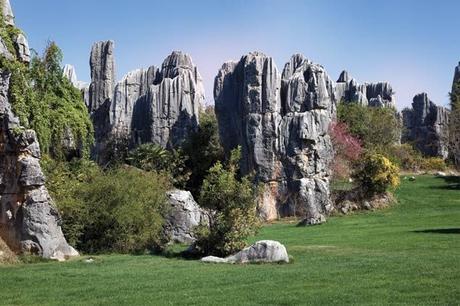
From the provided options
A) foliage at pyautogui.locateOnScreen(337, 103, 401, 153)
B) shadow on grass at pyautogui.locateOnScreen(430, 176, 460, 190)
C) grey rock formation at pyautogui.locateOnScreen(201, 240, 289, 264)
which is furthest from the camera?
foliage at pyautogui.locateOnScreen(337, 103, 401, 153)

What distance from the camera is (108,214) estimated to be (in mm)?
19047

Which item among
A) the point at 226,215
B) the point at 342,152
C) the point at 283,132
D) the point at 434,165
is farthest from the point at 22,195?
the point at 434,165

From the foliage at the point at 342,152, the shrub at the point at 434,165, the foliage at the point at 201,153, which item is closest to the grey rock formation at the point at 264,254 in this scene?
the foliage at the point at 201,153

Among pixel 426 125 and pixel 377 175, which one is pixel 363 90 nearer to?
pixel 426 125

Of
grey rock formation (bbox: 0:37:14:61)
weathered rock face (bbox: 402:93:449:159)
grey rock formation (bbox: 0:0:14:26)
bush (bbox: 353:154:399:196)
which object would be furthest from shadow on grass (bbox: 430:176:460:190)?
grey rock formation (bbox: 0:37:14:61)

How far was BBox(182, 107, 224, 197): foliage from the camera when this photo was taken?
41.1 m

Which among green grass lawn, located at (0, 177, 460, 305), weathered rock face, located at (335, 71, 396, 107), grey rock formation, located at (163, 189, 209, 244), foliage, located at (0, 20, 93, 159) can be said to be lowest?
green grass lawn, located at (0, 177, 460, 305)

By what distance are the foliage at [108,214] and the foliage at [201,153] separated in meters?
19.5

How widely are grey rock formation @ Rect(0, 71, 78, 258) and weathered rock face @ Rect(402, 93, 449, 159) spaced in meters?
55.6

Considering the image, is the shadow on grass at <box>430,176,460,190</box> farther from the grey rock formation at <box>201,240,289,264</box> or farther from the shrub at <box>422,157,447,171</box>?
the grey rock formation at <box>201,240,289,264</box>

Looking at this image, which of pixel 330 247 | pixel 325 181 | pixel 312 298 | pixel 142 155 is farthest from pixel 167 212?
pixel 142 155

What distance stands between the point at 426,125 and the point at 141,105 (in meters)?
36.9

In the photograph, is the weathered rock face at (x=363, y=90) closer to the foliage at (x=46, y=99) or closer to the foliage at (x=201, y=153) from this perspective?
the foliage at (x=201, y=153)

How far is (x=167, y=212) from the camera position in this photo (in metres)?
21.5
